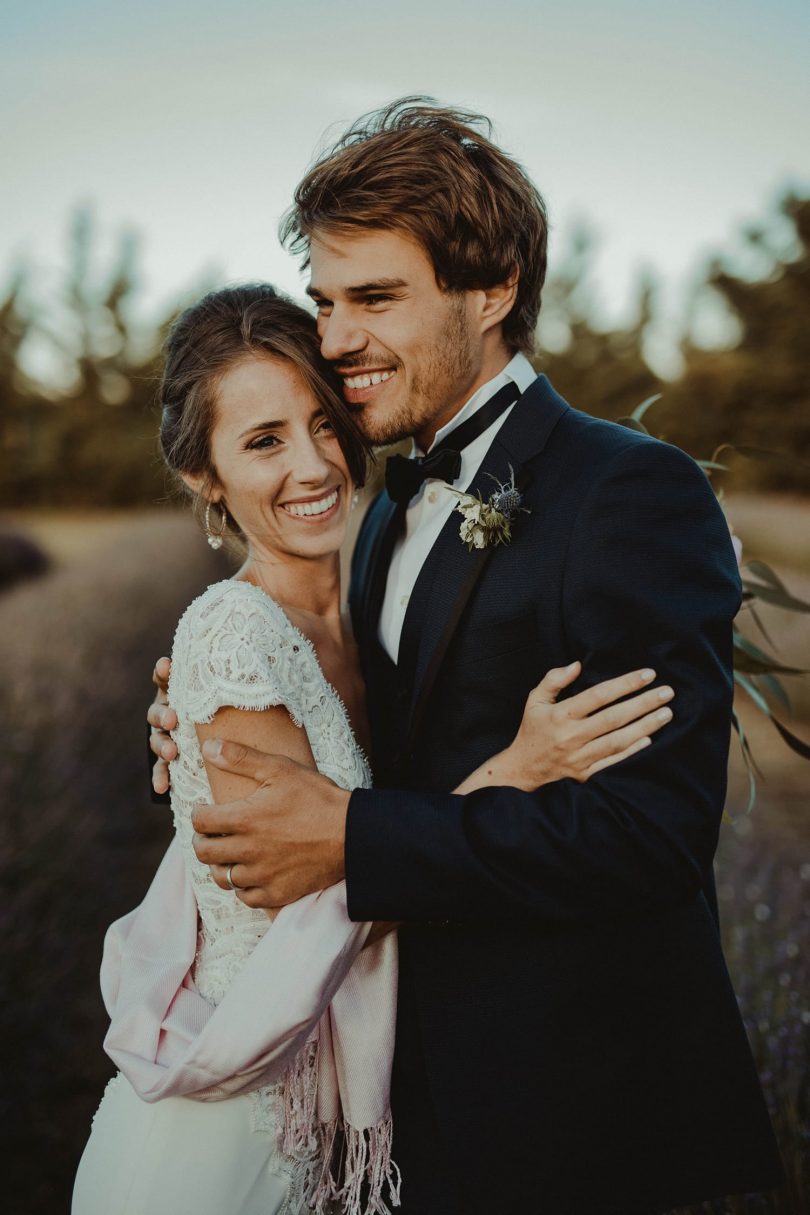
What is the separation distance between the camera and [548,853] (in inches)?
75.2

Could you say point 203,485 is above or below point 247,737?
above

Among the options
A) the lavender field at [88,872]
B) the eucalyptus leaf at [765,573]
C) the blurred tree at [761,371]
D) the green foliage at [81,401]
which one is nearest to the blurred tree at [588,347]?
the blurred tree at [761,371]

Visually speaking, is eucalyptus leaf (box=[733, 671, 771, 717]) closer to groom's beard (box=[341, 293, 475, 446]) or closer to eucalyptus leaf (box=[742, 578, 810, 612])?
eucalyptus leaf (box=[742, 578, 810, 612])

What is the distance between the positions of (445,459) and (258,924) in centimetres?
115

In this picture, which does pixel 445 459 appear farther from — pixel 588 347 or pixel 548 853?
pixel 588 347

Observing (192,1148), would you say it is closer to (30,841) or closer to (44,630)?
(30,841)

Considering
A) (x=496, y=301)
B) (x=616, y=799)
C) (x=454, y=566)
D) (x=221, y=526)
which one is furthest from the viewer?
(x=221, y=526)

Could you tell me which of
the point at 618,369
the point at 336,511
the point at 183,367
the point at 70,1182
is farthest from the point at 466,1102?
the point at 618,369

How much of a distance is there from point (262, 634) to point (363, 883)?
57 cm

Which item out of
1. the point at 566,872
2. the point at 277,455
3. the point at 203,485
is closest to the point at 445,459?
the point at 277,455

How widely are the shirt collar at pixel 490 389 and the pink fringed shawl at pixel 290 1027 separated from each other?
3.94ft

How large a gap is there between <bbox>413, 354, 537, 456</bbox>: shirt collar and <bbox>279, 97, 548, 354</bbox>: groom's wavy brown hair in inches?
6.1

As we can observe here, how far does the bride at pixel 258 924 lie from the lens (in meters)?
1.99

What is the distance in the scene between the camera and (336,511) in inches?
106
